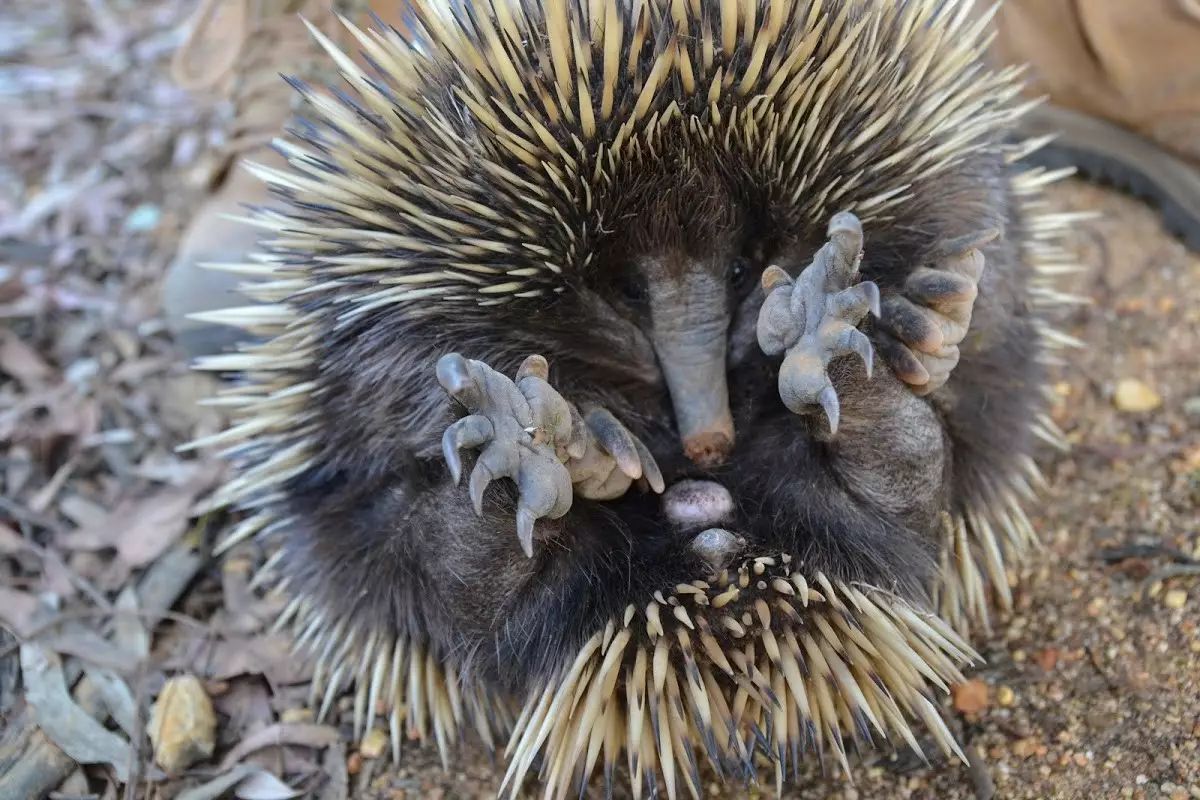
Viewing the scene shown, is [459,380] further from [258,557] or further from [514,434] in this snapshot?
[258,557]

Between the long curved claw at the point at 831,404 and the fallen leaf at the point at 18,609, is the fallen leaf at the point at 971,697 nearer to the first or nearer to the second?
the long curved claw at the point at 831,404

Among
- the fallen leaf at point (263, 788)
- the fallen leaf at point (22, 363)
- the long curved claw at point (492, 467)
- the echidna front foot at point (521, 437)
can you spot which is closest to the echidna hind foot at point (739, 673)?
the echidna front foot at point (521, 437)

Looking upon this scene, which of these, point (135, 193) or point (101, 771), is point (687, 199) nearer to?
point (101, 771)

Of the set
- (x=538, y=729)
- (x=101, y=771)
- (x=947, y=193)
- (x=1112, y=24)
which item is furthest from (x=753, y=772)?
(x=1112, y=24)

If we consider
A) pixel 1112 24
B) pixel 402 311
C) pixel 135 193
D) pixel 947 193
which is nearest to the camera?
pixel 402 311

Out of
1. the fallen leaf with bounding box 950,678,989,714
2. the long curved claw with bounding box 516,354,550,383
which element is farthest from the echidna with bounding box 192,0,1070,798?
the fallen leaf with bounding box 950,678,989,714

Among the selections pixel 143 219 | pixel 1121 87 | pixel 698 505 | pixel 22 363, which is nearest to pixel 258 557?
pixel 22 363

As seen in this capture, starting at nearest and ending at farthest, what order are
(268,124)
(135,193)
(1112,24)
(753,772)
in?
(753,772) → (1112,24) → (268,124) → (135,193)
